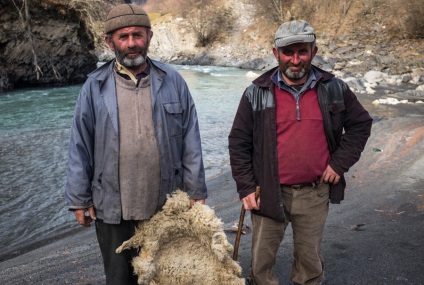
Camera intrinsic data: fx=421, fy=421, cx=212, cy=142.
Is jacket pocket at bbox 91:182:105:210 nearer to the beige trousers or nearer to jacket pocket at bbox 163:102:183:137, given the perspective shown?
jacket pocket at bbox 163:102:183:137

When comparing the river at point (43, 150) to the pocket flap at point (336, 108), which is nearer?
the pocket flap at point (336, 108)

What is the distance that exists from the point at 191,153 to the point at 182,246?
0.60m

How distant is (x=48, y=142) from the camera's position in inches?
402

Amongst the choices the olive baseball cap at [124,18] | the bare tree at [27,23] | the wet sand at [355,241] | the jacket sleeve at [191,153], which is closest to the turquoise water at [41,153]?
the wet sand at [355,241]

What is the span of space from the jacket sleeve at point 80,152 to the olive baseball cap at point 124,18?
0.43 metres

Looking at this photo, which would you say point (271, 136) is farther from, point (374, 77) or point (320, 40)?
point (320, 40)

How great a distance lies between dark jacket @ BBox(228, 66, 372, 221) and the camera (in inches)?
107

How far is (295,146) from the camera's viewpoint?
271 cm

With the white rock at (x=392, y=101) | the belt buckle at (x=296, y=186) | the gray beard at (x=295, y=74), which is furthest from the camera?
the white rock at (x=392, y=101)

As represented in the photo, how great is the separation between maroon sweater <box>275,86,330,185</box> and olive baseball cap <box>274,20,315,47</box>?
312 millimetres

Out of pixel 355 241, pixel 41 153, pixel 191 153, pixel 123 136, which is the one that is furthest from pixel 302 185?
pixel 41 153

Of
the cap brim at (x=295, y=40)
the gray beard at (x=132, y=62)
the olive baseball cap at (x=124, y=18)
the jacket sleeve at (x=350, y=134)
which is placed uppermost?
the olive baseball cap at (x=124, y=18)

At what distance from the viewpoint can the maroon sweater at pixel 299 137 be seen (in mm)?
2691

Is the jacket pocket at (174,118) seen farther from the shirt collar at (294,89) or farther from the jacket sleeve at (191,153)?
the shirt collar at (294,89)
